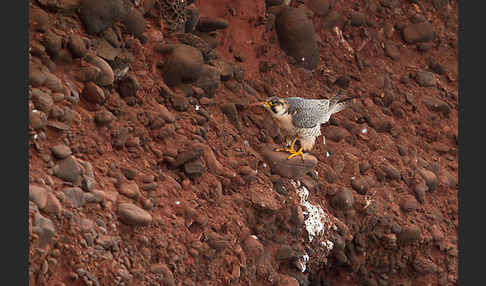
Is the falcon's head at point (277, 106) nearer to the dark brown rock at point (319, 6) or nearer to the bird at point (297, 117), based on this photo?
the bird at point (297, 117)

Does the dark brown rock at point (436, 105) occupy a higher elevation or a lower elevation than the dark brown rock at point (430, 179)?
higher

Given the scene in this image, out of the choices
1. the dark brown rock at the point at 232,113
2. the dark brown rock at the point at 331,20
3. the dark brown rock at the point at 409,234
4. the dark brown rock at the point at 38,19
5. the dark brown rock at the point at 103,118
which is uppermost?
the dark brown rock at the point at 38,19

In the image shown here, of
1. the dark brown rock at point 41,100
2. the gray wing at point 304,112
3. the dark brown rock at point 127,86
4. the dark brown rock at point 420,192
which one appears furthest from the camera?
the dark brown rock at point 420,192

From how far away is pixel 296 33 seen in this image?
26.3ft

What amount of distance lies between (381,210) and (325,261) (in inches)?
37.6

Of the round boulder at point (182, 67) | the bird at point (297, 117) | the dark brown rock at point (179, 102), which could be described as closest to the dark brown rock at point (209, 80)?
the round boulder at point (182, 67)

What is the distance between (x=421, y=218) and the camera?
25.9ft

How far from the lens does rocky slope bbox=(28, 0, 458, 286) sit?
500 centimetres

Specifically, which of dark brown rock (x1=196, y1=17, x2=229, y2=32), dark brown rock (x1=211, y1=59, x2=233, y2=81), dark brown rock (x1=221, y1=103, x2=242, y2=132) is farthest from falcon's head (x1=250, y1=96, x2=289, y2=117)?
dark brown rock (x1=196, y1=17, x2=229, y2=32)

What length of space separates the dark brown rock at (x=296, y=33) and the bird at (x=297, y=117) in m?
1.37

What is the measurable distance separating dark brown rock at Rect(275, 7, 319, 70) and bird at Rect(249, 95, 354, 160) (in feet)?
4.51

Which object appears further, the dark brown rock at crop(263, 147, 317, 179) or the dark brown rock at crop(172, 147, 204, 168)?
the dark brown rock at crop(263, 147, 317, 179)

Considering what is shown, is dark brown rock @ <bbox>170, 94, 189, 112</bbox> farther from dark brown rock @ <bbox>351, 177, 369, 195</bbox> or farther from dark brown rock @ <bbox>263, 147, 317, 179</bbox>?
dark brown rock @ <bbox>351, 177, 369, 195</bbox>

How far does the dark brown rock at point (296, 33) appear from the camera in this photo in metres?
8.00
